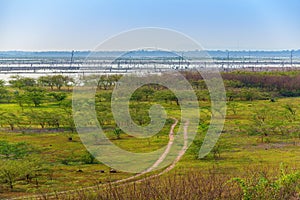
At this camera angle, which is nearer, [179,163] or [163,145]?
[179,163]

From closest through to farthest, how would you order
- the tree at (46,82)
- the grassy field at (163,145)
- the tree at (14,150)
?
the grassy field at (163,145) < the tree at (14,150) < the tree at (46,82)

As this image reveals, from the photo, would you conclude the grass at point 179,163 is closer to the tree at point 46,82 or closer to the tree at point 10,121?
the tree at point 10,121

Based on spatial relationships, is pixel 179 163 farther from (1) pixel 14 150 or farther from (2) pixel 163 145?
(1) pixel 14 150

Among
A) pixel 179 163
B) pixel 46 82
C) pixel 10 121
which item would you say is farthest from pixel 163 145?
pixel 46 82

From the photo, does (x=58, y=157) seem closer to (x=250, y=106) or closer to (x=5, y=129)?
(x=5, y=129)

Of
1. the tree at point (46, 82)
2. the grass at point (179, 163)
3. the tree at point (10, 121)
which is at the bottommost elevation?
the grass at point (179, 163)

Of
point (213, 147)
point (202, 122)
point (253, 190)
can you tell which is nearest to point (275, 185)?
point (253, 190)

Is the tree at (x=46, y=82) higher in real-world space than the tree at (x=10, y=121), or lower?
higher

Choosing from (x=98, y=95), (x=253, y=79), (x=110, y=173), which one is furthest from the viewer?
(x=253, y=79)

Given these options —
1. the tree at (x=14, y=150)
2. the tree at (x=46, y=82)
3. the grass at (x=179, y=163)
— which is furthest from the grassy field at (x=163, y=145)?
the tree at (x=46, y=82)

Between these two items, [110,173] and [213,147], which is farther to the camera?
[213,147]

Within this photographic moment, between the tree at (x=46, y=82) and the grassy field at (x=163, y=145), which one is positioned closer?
the grassy field at (x=163, y=145)
